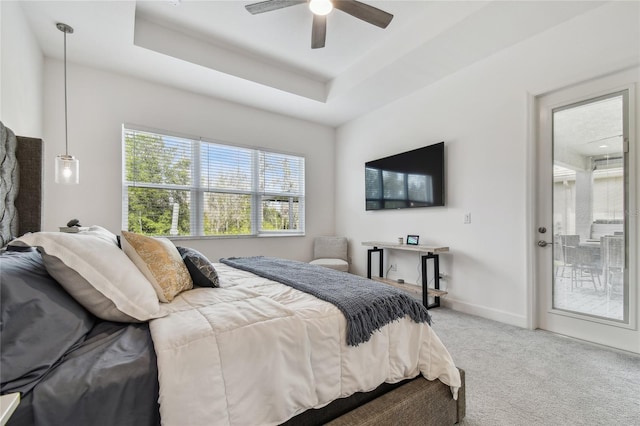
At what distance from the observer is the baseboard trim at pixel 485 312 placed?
9.23 feet

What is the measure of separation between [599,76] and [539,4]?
2.57 feet

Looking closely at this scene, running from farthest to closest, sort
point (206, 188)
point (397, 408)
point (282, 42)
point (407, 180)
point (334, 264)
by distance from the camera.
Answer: point (334, 264)
point (206, 188)
point (407, 180)
point (282, 42)
point (397, 408)

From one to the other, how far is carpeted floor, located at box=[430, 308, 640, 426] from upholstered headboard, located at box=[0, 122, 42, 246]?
2716 millimetres

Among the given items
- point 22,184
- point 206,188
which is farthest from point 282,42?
point 22,184

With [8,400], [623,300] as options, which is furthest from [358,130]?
[8,400]

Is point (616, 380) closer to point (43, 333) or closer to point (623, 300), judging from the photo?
point (623, 300)

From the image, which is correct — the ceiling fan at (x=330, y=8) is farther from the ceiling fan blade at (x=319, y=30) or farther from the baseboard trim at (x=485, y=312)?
the baseboard trim at (x=485, y=312)

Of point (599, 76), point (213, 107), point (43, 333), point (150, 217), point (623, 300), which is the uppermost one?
point (213, 107)

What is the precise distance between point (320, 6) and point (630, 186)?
280 centimetres

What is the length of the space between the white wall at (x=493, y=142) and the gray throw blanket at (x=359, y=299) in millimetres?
2001

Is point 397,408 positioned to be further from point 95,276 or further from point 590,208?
point 590,208

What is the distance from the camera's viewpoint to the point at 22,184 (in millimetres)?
1804

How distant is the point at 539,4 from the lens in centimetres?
238

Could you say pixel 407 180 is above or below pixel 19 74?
below
